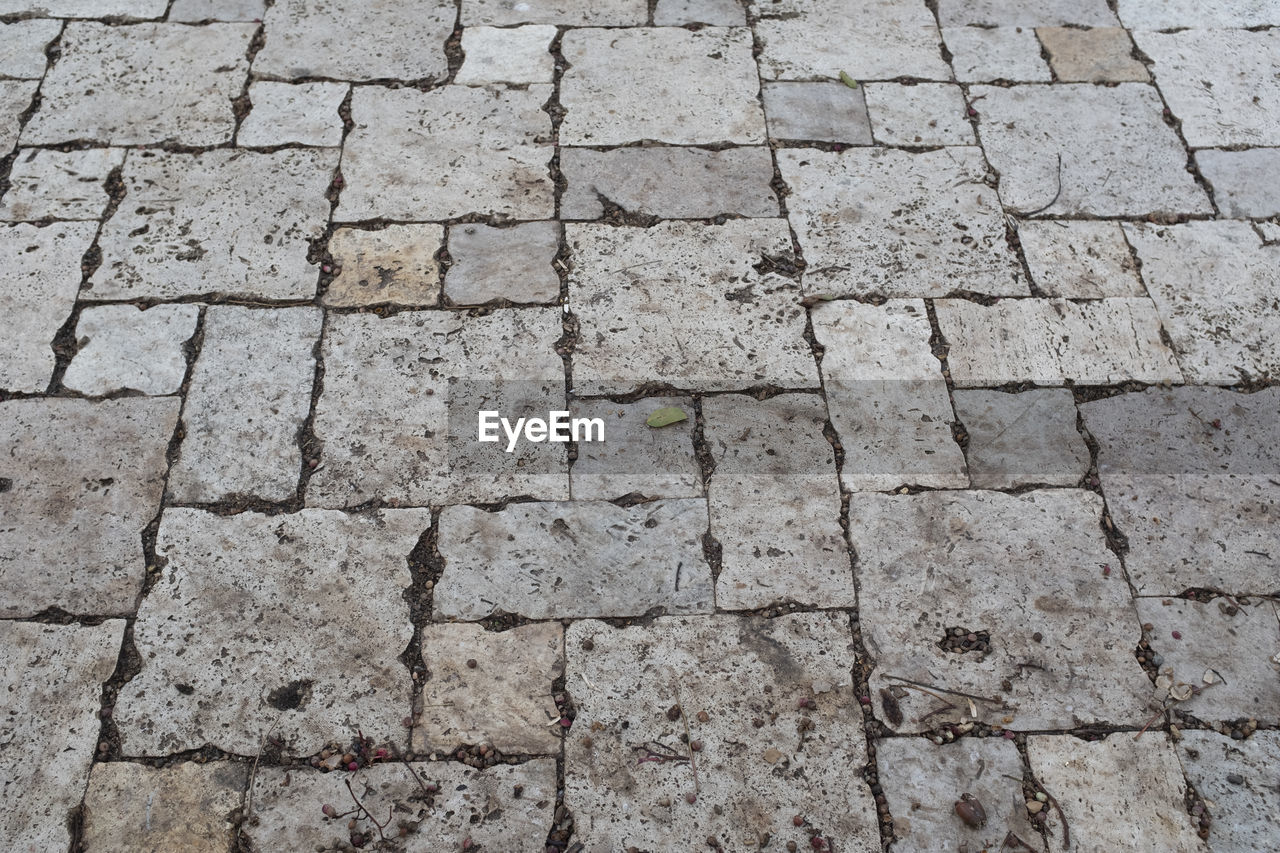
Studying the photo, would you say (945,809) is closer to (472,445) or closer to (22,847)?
(472,445)

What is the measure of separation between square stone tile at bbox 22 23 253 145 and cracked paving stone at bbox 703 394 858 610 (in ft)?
7.67

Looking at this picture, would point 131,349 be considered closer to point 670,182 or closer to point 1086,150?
point 670,182

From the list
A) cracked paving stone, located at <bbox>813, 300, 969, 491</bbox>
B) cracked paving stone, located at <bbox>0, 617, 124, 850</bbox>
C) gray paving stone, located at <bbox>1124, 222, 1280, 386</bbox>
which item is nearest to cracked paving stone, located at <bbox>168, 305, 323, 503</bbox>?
cracked paving stone, located at <bbox>0, 617, 124, 850</bbox>

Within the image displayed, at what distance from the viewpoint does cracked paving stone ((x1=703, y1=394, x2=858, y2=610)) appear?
9.01 ft

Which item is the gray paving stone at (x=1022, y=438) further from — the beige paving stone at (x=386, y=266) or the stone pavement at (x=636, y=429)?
the beige paving stone at (x=386, y=266)

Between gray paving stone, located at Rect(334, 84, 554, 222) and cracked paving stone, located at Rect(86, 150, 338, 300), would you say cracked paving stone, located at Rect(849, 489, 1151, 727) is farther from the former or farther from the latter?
cracked paving stone, located at Rect(86, 150, 338, 300)

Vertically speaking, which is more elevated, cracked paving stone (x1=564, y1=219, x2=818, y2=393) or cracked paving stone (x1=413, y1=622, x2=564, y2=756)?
cracked paving stone (x1=564, y1=219, x2=818, y2=393)

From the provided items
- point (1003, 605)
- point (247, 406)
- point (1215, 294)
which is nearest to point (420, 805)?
point (247, 406)

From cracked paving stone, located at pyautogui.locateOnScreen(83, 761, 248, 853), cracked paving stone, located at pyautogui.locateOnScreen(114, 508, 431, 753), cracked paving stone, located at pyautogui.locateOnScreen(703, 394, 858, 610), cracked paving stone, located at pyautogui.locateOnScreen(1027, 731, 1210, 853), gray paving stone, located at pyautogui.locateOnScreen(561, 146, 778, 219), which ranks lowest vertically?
cracked paving stone, located at pyautogui.locateOnScreen(83, 761, 248, 853)

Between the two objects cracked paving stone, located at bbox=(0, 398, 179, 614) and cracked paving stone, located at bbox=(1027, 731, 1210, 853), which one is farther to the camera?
cracked paving stone, located at bbox=(0, 398, 179, 614)

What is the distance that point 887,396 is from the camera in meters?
3.12

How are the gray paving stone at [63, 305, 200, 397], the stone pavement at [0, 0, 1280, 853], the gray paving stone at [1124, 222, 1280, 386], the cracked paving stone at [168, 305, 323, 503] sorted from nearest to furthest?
the stone pavement at [0, 0, 1280, 853] < the cracked paving stone at [168, 305, 323, 503] < the gray paving stone at [63, 305, 200, 397] < the gray paving stone at [1124, 222, 1280, 386]

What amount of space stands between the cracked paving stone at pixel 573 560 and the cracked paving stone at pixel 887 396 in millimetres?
561

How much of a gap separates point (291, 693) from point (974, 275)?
8.45 feet
